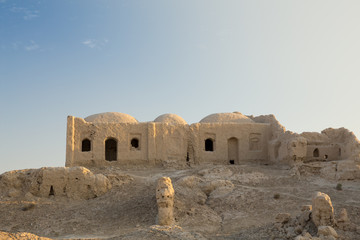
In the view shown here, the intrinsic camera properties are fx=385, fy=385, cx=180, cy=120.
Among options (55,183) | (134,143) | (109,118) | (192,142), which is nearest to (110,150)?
(134,143)

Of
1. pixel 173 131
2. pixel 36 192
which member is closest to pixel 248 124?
pixel 173 131

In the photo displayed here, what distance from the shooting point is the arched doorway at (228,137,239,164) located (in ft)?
78.3

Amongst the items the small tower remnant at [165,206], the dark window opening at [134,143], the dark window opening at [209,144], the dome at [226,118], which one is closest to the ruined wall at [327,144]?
the dome at [226,118]

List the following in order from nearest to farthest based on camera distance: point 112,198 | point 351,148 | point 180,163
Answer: point 112,198 → point 351,148 → point 180,163

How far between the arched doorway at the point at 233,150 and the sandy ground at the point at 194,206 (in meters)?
4.68

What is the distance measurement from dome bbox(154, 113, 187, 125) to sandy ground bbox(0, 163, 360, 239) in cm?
639

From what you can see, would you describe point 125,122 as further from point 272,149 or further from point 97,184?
point 272,149

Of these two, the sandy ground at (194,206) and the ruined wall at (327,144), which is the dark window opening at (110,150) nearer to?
the sandy ground at (194,206)

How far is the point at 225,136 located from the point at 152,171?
5.27m

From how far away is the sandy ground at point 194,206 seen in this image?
43.6 feet

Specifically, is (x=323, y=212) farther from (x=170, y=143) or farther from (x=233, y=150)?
(x=233, y=150)

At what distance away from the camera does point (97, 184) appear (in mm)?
17109

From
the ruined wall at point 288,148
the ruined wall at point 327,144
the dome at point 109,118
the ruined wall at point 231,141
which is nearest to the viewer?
the ruined wall at point 288,148

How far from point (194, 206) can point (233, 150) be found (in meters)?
9.60
